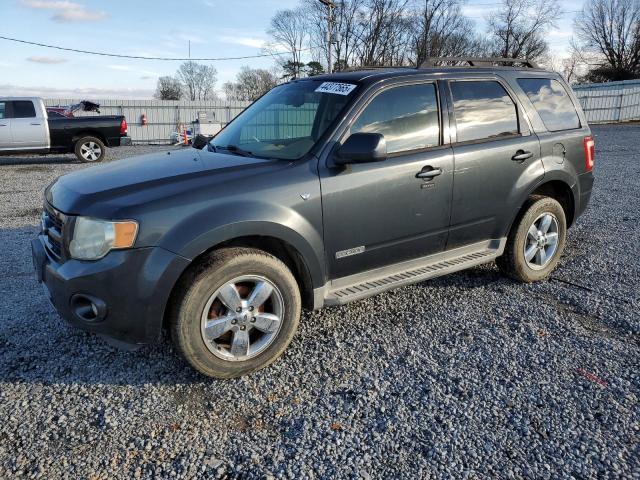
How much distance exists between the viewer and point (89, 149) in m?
14.4

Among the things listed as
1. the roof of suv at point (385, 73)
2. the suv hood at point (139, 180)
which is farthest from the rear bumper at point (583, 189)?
the suv hood at point (139, 180)

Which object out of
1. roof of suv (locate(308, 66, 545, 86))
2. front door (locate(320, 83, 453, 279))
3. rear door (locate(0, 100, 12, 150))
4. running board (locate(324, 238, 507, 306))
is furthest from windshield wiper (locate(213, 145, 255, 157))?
rear door (locate(0, 100, 12, 150))

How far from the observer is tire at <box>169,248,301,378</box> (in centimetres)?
273

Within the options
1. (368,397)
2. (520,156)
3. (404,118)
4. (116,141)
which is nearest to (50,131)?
(116,141)

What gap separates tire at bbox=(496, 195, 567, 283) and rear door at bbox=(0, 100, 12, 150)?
13625 millimetres

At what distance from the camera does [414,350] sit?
10.7 ft

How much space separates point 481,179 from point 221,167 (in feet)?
6.63

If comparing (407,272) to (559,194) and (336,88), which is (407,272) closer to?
(336,88)

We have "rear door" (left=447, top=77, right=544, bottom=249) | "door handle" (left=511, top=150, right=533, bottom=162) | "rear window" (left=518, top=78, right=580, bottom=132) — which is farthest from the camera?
"rear window" (left=518, top=78, right=580, bottom=132)

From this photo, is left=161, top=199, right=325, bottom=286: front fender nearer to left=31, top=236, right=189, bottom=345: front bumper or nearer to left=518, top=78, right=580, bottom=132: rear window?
left=31, top=236, right=189, bottom=345: front bumper

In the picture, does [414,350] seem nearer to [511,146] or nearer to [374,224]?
[374,224]

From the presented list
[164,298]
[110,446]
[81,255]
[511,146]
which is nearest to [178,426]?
[110,446]

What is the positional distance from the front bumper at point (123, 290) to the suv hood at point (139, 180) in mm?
285

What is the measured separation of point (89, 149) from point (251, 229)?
13.5 m
